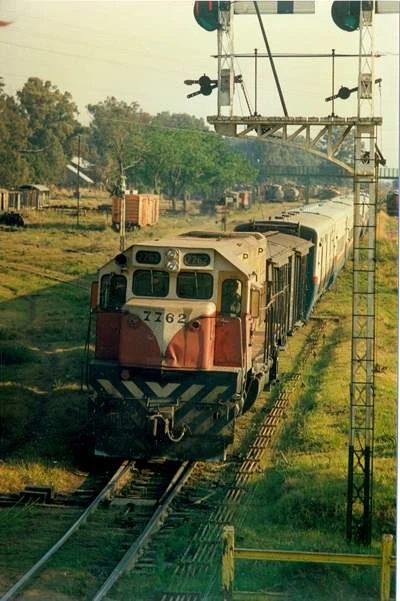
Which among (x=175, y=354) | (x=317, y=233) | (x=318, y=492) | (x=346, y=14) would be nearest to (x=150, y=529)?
(x=318, y=492)

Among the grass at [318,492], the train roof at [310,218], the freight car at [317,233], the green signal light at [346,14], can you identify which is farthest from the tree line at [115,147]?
the green signal light at [346,14]

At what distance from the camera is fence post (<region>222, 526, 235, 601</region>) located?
29.1 ft

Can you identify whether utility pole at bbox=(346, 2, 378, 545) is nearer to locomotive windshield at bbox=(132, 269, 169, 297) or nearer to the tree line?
locomotive windshield at bbox=(132, 269, 169, 297)

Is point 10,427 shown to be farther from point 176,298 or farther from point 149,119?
point 149,119

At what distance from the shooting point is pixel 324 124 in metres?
11.5

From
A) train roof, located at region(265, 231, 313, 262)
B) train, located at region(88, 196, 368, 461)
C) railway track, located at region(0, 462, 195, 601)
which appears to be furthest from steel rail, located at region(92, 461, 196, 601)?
train roof, located at region(265, 231, 313, 262)

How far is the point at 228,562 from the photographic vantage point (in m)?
8.93

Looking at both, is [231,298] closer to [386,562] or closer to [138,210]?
[386,562]

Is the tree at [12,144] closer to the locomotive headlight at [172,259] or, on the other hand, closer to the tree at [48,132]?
the tree at [48,132]

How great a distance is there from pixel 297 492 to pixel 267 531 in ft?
2.76

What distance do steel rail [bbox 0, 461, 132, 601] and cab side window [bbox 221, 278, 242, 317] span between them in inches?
92.6

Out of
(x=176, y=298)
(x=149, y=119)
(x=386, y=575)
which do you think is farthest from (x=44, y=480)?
(x=149, y=119)

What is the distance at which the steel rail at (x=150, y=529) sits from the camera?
9.61 m

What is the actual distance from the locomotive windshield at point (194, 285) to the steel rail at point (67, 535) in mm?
2328
